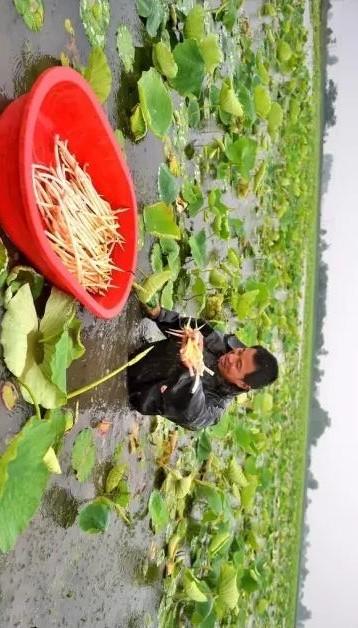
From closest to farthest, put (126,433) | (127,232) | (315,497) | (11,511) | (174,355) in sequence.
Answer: (11,511) < (127,232) < (174,355) < (126,433) < (315,497)

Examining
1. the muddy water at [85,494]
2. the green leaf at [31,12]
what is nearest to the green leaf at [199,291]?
the muddy water at [85,494]

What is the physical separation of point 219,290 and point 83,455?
863 millimetres

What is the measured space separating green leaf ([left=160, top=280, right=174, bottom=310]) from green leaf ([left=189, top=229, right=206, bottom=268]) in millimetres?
169

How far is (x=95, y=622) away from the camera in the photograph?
50.0 inches

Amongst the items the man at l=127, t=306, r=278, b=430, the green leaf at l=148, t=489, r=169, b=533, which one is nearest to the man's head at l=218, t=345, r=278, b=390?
the man at l=127, t=306, r=278, b=430

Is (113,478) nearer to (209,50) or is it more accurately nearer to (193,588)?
(193,588)

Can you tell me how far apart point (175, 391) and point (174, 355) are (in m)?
0.08

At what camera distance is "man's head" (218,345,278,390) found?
1.19m

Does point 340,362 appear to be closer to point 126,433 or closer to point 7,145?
point 126,433

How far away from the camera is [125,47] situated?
1.35 m

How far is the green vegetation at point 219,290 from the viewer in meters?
1.15

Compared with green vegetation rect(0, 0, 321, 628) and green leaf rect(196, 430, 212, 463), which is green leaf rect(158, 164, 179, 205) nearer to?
green vegetation rect(0, 0, 321, 628)

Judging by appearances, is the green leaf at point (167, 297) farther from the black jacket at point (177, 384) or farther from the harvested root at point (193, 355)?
the harvested root at point (193, 355)

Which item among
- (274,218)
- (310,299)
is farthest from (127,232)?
(310,299)
